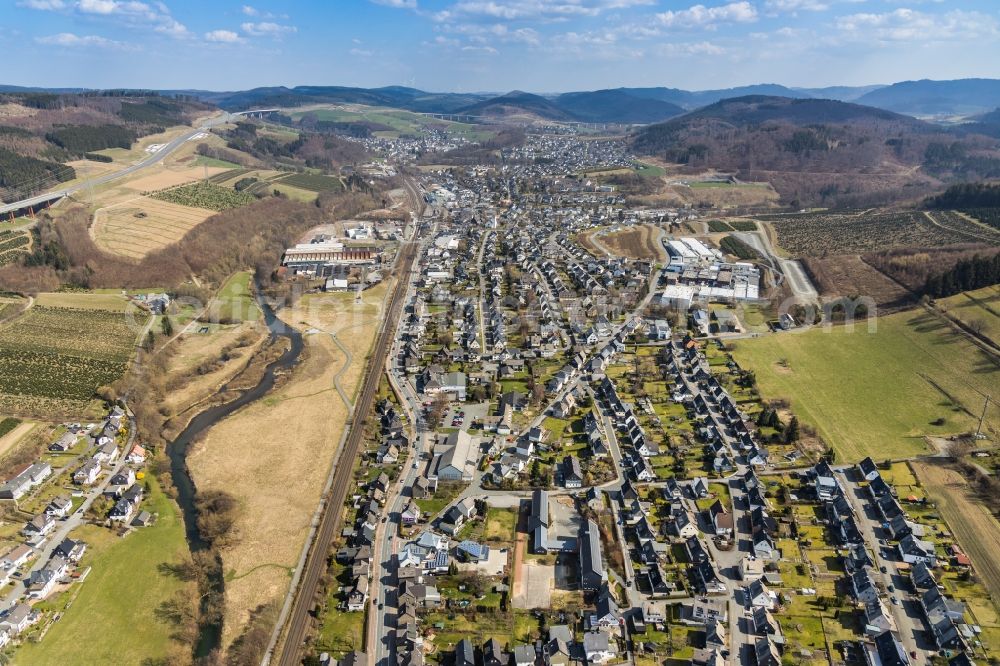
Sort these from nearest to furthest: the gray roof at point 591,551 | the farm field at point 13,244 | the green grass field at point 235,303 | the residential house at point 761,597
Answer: the residential house at point 761,597, the gray roof at point 591,551, the green grass field at point 235,303, the farm field at point 13,244

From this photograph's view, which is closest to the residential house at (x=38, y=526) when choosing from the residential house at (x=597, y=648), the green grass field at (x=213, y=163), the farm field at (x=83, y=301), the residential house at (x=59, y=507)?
the residential house at (x=59, y=507)

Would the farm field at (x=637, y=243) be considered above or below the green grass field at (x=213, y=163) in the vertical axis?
below

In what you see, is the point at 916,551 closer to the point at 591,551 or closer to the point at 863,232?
the point at 591,551

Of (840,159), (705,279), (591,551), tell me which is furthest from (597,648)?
(840,159)

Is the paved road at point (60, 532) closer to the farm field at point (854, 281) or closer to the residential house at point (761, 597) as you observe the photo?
the residential house at point (761, 597)

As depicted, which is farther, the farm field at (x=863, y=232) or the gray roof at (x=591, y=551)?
the farm field at (x=863, y=232)

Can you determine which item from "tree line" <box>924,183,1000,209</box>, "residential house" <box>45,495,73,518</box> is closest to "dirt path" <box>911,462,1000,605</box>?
"residential house" <box>45,495,73,518</box>

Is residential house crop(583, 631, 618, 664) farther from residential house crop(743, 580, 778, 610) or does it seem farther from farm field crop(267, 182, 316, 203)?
farm field crop(267, 182, 316, 203)

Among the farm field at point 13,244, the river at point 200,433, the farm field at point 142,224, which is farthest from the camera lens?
the farm field at point 142,224
